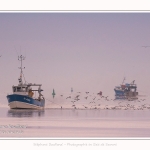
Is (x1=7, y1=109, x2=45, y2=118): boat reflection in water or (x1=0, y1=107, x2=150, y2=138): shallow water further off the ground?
(x1=7, y1=109, x2=45, y2=118): boat reflection in water

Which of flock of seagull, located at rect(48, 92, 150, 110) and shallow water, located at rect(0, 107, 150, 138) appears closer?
shallow water, located at rect(0, 107, 150, 138)

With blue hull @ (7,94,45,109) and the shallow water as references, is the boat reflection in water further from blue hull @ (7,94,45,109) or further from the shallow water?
the shallow water

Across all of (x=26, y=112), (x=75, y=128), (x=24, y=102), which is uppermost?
(x=24, y=102)

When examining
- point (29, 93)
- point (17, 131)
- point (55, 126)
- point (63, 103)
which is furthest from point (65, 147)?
point (29, 93)

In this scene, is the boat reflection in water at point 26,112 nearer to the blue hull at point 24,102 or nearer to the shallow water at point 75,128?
the blue hull at point 24,102

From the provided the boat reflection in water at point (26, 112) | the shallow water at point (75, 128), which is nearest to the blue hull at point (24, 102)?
the boat reflection in water at point (26, 112)

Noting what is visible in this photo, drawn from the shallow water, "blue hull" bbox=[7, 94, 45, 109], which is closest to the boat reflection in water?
"blue hull" bbox=[7, 94, 45, 109]

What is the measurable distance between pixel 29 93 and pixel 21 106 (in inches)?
27.5

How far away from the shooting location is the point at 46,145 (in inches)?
334

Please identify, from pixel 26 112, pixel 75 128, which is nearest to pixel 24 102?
pixel 26 112

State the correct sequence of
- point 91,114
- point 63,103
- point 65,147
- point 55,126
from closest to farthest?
point 65,147 < point 55,126 < point 63,103 < point 91,114

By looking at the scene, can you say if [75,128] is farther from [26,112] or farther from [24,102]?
[24,102]

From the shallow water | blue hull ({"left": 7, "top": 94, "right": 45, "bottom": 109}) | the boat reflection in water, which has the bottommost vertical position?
the shallow water

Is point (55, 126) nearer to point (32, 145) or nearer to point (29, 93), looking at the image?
point (32, 145)
